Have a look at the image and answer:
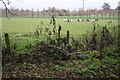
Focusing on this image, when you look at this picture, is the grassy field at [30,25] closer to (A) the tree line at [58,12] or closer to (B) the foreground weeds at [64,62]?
(A) the tree line at [58,12]

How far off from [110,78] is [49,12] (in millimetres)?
4990

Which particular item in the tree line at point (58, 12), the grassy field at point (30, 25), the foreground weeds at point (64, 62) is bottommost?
the foreground weeds at point (64, 62)

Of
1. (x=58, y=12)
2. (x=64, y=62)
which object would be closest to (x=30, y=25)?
(x=58, y=12)

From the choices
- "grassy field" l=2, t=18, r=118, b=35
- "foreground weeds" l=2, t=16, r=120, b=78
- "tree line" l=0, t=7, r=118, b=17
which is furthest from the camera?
"grassy field" l=2, t=18, r=118, b=35

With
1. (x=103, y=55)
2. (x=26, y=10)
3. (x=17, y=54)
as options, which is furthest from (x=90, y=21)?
(x=17, y=54)

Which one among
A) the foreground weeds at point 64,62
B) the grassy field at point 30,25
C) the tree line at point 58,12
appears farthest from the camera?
the grassy field at point 30,25

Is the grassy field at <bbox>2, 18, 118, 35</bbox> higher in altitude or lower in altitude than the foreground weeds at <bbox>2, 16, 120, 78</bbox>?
higher

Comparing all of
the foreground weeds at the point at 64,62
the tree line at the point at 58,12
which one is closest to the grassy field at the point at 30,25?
the tree line at the point at 58,12

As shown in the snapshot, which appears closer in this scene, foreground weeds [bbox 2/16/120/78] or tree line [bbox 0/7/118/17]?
foreground weeds [bbox 2/16/120/78]

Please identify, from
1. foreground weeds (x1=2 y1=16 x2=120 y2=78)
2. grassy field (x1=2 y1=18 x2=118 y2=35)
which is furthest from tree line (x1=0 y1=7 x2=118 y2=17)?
foreground weeds (x1=2 y1=16 x2=120 y2=78)

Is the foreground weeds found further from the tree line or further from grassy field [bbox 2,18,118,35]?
grassy field [bbox 2,18,118,35]

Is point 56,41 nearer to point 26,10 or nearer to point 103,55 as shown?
point 103,55

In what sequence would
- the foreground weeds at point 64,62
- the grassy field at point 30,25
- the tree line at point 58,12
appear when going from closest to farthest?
the foreground weeds at point 64,62 → the tree line at point 58,12 → the grassy field at point 30,25

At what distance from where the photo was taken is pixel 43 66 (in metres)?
3.60
